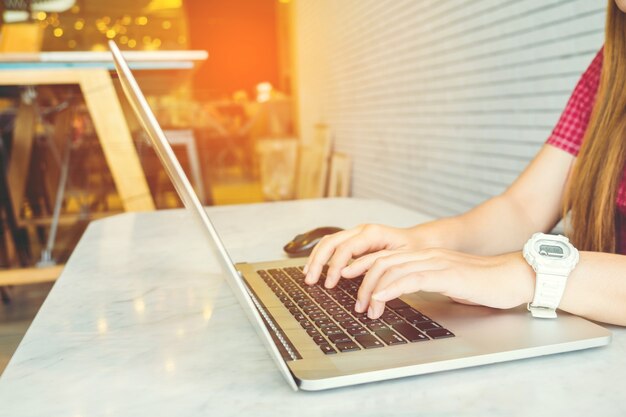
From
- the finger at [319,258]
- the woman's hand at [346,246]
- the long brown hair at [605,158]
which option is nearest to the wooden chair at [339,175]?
the long brown hair at [605,158]

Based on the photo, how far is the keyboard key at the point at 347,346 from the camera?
511 mm

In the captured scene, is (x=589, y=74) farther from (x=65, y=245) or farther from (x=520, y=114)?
(x=65, y=245)

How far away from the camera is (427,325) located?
0.57 m

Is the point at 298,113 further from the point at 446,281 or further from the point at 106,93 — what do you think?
the point at 446,281

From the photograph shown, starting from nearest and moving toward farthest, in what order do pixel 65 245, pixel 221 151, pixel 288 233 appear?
pixel 288 233
pixel 65 245
pixel 221 151

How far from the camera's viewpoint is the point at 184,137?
162 inches

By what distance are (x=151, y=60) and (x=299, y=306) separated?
2.39m

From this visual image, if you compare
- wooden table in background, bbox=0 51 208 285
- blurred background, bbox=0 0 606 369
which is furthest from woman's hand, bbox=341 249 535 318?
wooden table in background, bbox=0 51 208 285

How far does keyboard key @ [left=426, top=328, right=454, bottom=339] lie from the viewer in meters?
0.54

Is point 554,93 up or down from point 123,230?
up

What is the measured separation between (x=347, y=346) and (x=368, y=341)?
0.08 feet

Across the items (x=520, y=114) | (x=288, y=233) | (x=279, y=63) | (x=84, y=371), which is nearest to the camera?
(x=84, y=371)

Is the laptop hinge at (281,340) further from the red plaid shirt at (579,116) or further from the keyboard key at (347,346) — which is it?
the red plaid shirt at (579,116)

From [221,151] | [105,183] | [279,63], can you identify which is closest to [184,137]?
[105,183]
